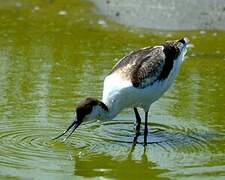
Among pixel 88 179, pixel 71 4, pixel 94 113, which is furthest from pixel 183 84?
pixel 71 4

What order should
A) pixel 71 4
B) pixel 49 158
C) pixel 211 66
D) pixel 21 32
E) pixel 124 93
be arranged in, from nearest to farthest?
pixel 49 158, pixel 124 93, pixel 211 66, pixel 21 32, pixel 71 4

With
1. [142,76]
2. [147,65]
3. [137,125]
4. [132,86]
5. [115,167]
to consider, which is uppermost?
[147,65]

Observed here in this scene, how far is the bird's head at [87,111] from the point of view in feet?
25.9

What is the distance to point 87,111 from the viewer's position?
26.1ft

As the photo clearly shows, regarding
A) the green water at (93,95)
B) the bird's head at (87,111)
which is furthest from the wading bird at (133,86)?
the green water at (93,95)

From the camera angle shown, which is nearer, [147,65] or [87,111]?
[87,111]

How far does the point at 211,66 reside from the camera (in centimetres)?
1155

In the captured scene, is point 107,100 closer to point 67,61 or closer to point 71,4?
point 67,61

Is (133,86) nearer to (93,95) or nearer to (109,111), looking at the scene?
(109,111)

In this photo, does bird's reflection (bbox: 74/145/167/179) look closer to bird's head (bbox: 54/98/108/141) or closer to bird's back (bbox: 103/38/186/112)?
bird's head (bbox: 54/98/108/141)

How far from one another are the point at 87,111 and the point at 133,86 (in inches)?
22.7

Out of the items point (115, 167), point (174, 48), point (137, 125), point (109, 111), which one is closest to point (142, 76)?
point (109, 111)

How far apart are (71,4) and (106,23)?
4.79 feet

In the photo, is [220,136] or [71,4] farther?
[71,4]
